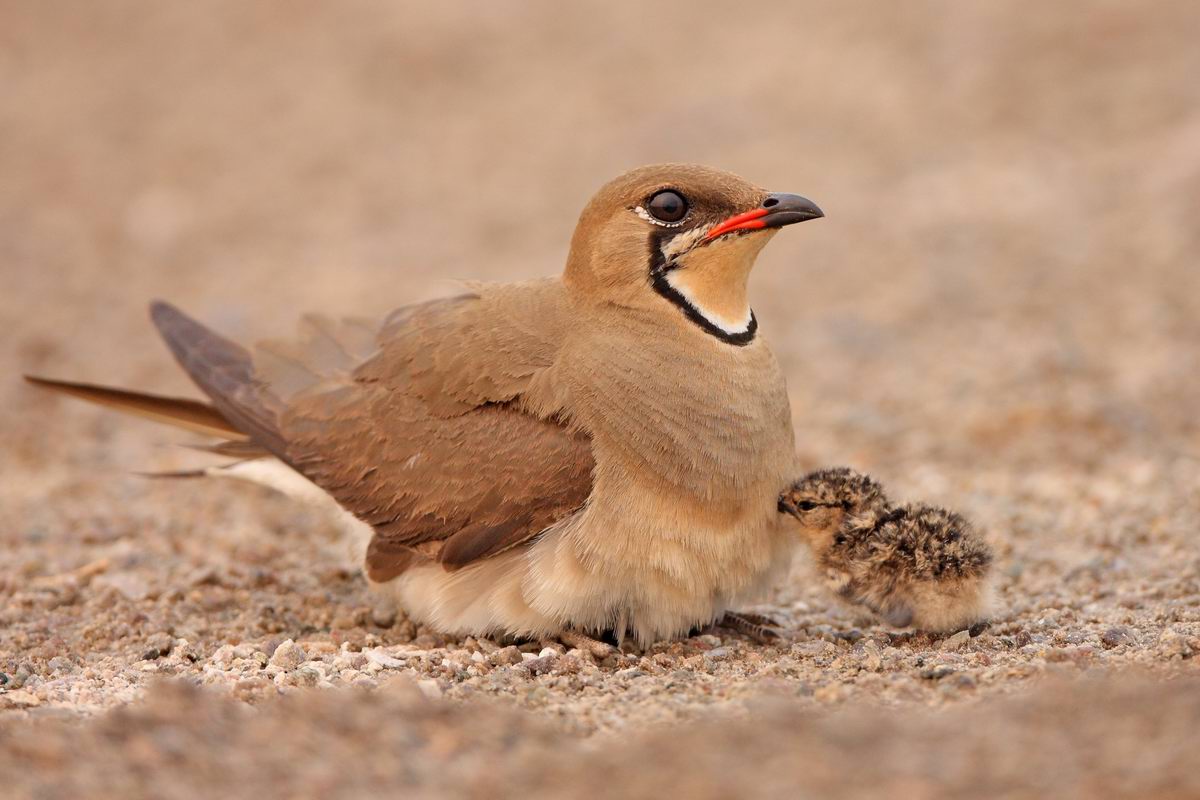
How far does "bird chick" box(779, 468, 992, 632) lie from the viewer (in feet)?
18.5

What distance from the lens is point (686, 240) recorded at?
5.91 metres

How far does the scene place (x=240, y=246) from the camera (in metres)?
14.1

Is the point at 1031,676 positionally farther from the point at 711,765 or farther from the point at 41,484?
the point at 41,484

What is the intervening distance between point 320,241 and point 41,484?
18.5ft

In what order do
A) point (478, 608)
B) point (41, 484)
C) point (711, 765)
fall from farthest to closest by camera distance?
point (41, 484)
point (478, 608)
point (711, 765)

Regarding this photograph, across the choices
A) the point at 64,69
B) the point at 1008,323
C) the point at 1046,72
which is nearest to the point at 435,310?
the point at 1008,323

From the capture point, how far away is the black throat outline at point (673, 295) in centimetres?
592

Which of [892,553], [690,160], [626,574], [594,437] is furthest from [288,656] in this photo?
[690,160]

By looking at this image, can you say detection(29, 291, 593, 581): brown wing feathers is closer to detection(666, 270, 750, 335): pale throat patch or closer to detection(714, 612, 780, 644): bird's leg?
detection(666, 270, 750, 335): pale throat patch

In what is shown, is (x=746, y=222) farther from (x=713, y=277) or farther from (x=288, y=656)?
(x=288, y=656)

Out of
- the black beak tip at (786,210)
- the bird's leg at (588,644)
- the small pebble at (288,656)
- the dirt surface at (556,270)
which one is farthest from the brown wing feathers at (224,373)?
the black beak tip at (786,210)

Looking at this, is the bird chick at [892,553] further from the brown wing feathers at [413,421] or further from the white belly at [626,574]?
the brown wing feathers at [413,421]

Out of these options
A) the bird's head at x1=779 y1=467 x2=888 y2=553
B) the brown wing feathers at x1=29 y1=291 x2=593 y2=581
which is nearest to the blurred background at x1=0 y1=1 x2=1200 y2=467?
the bird's head at x1=779 y1=467 x2=888 y2=553

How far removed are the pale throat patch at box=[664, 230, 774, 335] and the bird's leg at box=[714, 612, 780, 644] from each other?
1.24 m
